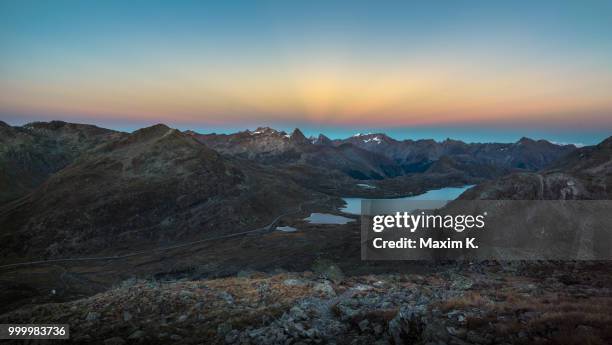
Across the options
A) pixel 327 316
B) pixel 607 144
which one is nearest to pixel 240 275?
pixel 327 316

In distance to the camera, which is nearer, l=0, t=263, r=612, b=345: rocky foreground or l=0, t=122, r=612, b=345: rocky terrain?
l=0, t=263, r=612, b=345: rocky foreground

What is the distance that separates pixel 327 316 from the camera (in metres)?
20.7

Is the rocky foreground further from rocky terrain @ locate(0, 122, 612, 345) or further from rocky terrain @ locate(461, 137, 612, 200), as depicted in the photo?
rocky terrain @ locate(461, 137, 612, 200)

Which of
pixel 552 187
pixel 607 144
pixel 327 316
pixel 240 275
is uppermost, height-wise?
pixel 607 144

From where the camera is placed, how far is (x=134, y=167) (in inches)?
7377

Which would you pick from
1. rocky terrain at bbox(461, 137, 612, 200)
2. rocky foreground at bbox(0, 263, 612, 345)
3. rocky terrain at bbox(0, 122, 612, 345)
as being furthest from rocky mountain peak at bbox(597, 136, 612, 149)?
rocky foreground at bbox(0, 263, 612, 345)

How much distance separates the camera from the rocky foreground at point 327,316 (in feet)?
48.3

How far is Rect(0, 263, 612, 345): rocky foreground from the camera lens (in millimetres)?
14737

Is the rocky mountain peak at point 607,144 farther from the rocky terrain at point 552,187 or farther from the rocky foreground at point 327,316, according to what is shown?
the rocky foreground at point 327,316

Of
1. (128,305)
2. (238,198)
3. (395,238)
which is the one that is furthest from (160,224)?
(128,305)

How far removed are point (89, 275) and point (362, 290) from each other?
99.0m

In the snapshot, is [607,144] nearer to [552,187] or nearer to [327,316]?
[552,187]

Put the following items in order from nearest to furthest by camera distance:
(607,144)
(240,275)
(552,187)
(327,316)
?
(327,316), (240,275), (552,187), (607,144)

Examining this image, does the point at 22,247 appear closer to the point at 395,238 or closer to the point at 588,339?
the point at 395,238
